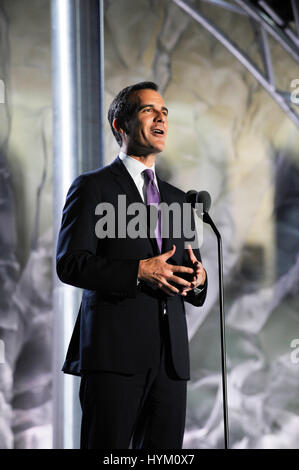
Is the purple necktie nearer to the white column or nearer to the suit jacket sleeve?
the suit jacket sleeve

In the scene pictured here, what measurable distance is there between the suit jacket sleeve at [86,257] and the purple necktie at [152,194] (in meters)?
0.17

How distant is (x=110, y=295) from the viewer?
1699 mm

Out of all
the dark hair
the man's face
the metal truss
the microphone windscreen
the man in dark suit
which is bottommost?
the man in dark suit

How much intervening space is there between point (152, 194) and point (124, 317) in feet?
1.34

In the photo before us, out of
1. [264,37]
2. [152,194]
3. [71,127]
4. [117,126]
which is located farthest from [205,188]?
[152,194]

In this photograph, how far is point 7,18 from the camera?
11.3 feet

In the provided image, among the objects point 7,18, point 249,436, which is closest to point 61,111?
point 7,18

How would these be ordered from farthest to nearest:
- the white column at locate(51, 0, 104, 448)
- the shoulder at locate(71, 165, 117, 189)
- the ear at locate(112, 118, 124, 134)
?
the white column at locate(51, 0, 104, 448) → the ear at locate(112, 118, 124, 134) → the shoulder at locate(71, 165, 117, 189)

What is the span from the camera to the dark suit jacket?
64.7 inches

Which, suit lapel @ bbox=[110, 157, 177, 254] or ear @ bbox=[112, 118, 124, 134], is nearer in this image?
suit lapel @ bbox=[110, 157, 177, 254]

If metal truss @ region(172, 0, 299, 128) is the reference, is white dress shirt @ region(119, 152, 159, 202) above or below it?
below

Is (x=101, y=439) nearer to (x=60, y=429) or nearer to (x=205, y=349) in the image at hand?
(x=60, y=429)

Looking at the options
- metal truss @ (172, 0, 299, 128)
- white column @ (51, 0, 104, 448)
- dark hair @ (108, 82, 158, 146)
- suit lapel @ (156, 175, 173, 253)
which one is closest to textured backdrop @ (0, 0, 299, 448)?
metal truss @ (172, 0, 299, 128)

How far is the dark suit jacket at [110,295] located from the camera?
1645 mm
